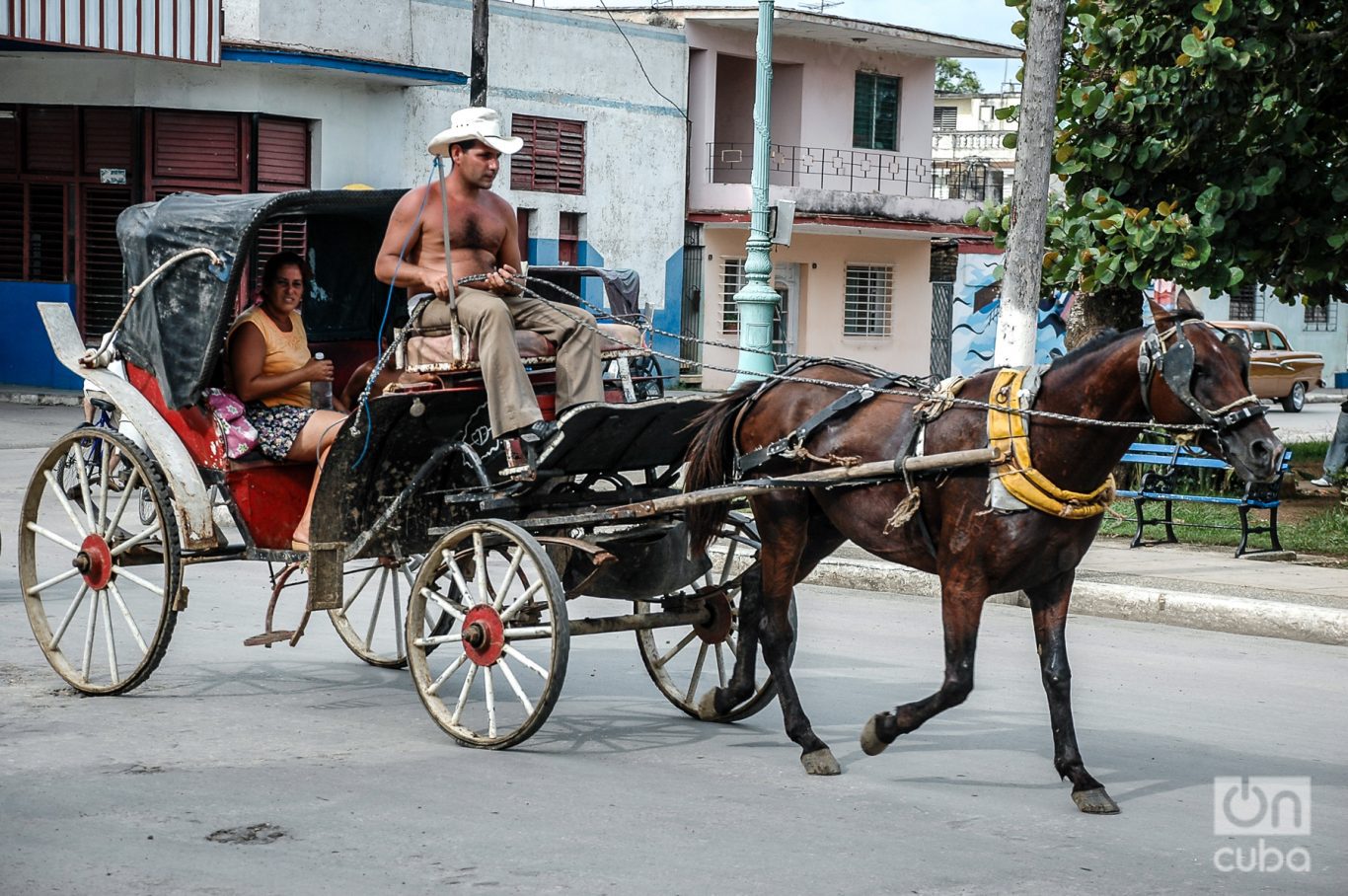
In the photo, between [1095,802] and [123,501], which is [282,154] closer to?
[123,501]

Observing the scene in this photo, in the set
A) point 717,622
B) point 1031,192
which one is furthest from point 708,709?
point 1031,192

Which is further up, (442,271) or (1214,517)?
(442,271)

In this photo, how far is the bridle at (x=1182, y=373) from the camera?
18.4ft

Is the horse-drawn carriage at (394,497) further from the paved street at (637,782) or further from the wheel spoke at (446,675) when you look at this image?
the paved street at (637,782)

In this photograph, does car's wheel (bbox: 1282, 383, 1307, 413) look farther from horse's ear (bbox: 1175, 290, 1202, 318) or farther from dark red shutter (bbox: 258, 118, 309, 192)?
horse's ear (bbox: 1175, 290, 1202, 318)

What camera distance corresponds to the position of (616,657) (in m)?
8.71

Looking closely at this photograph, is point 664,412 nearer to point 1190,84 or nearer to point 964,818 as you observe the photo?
point 964,818

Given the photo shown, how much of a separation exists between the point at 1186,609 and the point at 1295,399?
24306 mm

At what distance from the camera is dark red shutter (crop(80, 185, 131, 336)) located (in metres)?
24.8

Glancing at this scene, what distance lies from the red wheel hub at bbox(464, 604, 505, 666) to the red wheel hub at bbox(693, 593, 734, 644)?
1051 millimetres

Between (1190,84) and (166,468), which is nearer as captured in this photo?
(166,468)

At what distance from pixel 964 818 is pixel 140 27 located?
1881 cm

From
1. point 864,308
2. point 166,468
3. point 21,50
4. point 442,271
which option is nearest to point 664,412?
point 442,271

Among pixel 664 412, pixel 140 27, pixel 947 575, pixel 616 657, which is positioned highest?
pixel 140 27
